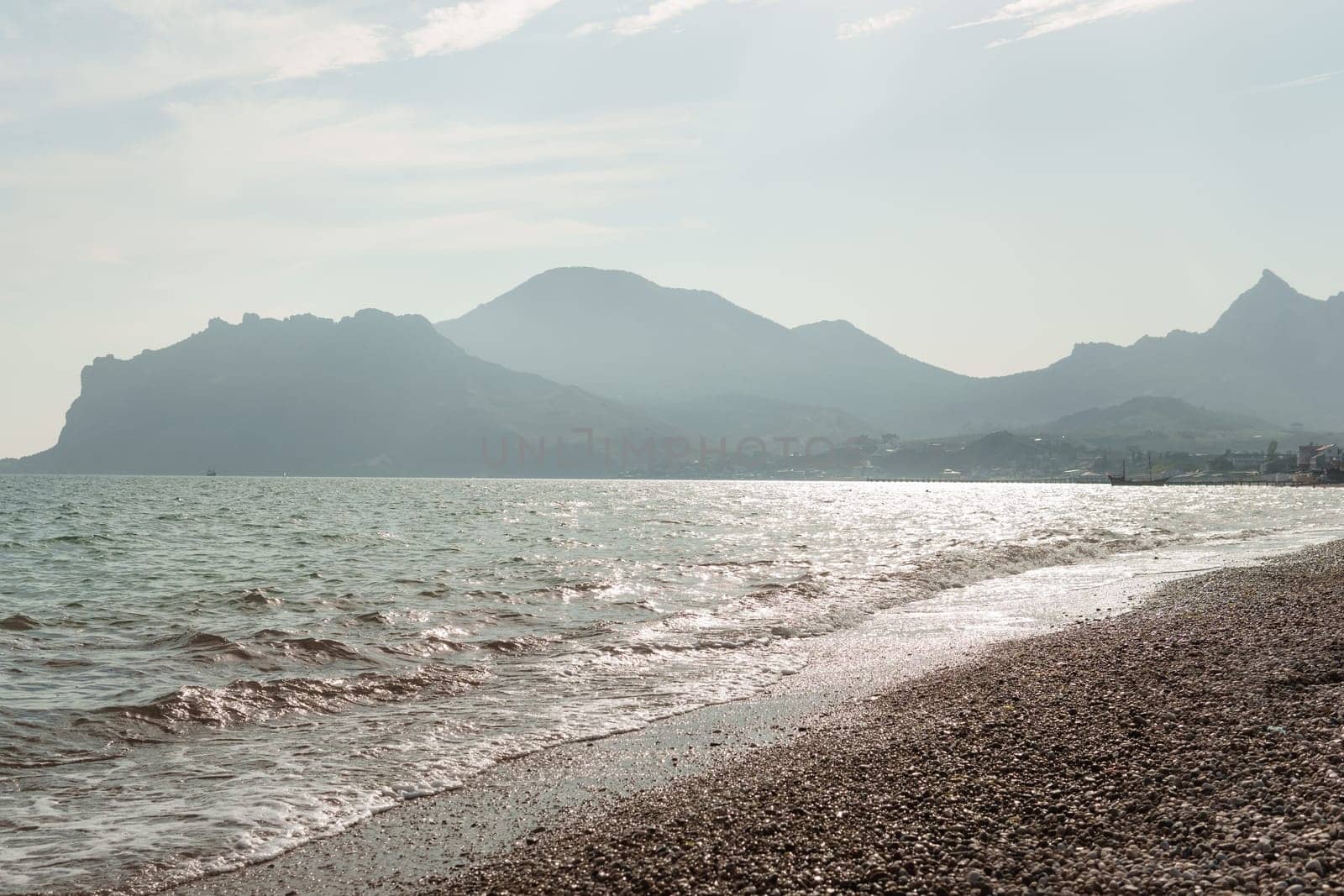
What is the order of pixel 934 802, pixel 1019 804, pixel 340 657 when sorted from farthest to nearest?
pixel 340 657
pixel 934 802
pixel 1019 804

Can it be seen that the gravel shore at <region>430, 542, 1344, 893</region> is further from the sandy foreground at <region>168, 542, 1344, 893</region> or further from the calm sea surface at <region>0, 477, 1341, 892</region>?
the calm sea surface at <region>0, 477, 1341, 892</region>

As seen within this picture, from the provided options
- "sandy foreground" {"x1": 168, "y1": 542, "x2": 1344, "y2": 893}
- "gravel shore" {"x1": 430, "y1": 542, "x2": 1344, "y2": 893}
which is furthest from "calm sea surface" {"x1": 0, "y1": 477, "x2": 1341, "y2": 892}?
"gravel shore" {"x1": 430, "y1": 542, "x2": 1344, "y2": 893}

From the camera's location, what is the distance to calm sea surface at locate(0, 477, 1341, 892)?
418 inches

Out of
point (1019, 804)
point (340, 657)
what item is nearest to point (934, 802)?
point (1019, 804)

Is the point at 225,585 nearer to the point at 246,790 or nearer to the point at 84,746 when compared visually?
the point at 84,746

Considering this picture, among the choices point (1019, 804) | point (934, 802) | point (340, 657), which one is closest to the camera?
point (1019, 804)

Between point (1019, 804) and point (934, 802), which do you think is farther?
point (934, 802)

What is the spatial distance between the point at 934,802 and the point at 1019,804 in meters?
0.78

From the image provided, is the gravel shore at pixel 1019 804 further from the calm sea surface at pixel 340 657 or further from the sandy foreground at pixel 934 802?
the calm sea surface at pixel 340 657

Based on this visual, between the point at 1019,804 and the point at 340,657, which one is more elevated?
the point at 1019,804

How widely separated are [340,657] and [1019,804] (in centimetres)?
1535

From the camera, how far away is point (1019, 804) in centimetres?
838

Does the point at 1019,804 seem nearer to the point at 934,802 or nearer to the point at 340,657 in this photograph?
the point at 934,802

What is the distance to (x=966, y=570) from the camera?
3653 centimetres
